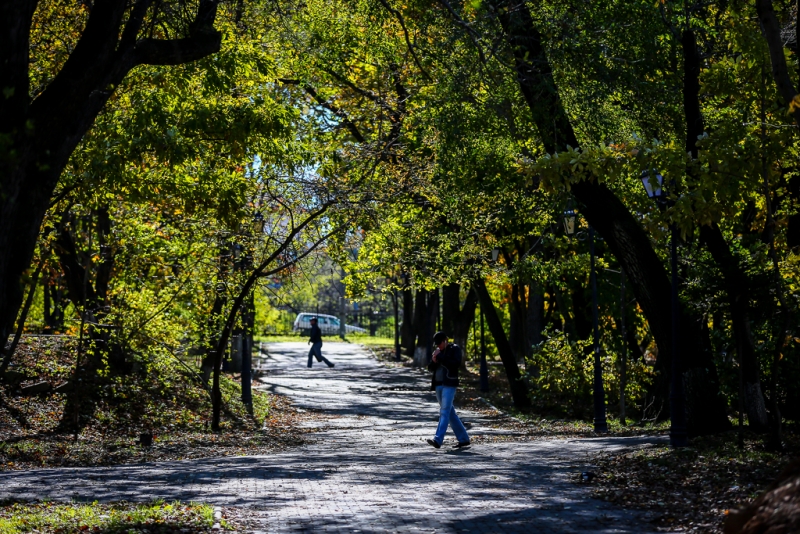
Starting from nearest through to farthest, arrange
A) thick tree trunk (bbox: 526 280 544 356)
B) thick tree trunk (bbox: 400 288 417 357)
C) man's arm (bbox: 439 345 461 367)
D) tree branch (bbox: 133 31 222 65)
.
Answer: tree branch (bbox: 133 31 222 65), man's arm (bbox: 439 345 461 367), thick tree trunk (bbox: 526 280 544 356), thick tree trunk (bbox: 400 288 417 357)

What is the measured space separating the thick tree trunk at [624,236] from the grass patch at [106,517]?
21.2ft

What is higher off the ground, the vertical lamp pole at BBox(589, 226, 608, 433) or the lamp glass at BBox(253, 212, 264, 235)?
the lamp glass at BBox(253, 212, 264, 235)

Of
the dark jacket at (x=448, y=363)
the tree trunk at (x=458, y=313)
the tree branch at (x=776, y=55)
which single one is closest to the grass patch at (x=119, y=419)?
the dark jacket at (x=448, y=363)

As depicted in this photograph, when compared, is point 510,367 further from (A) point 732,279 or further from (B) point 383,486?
(B) point 383,486

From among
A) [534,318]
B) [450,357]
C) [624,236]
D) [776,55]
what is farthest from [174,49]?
[534,318]

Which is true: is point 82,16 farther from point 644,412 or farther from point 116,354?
point 644,412

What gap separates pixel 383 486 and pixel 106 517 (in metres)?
3.34

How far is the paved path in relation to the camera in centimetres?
847

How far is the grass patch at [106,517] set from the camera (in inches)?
308

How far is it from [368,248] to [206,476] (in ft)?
40.8

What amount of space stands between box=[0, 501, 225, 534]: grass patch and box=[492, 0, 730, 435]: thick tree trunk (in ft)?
21.2

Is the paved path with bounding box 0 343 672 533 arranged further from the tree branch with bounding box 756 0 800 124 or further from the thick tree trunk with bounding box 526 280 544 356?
the thick tree trunk with bounding box 526 280 544 356

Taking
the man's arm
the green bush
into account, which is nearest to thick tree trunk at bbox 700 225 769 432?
the man's arm

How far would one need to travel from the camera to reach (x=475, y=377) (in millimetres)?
36219
